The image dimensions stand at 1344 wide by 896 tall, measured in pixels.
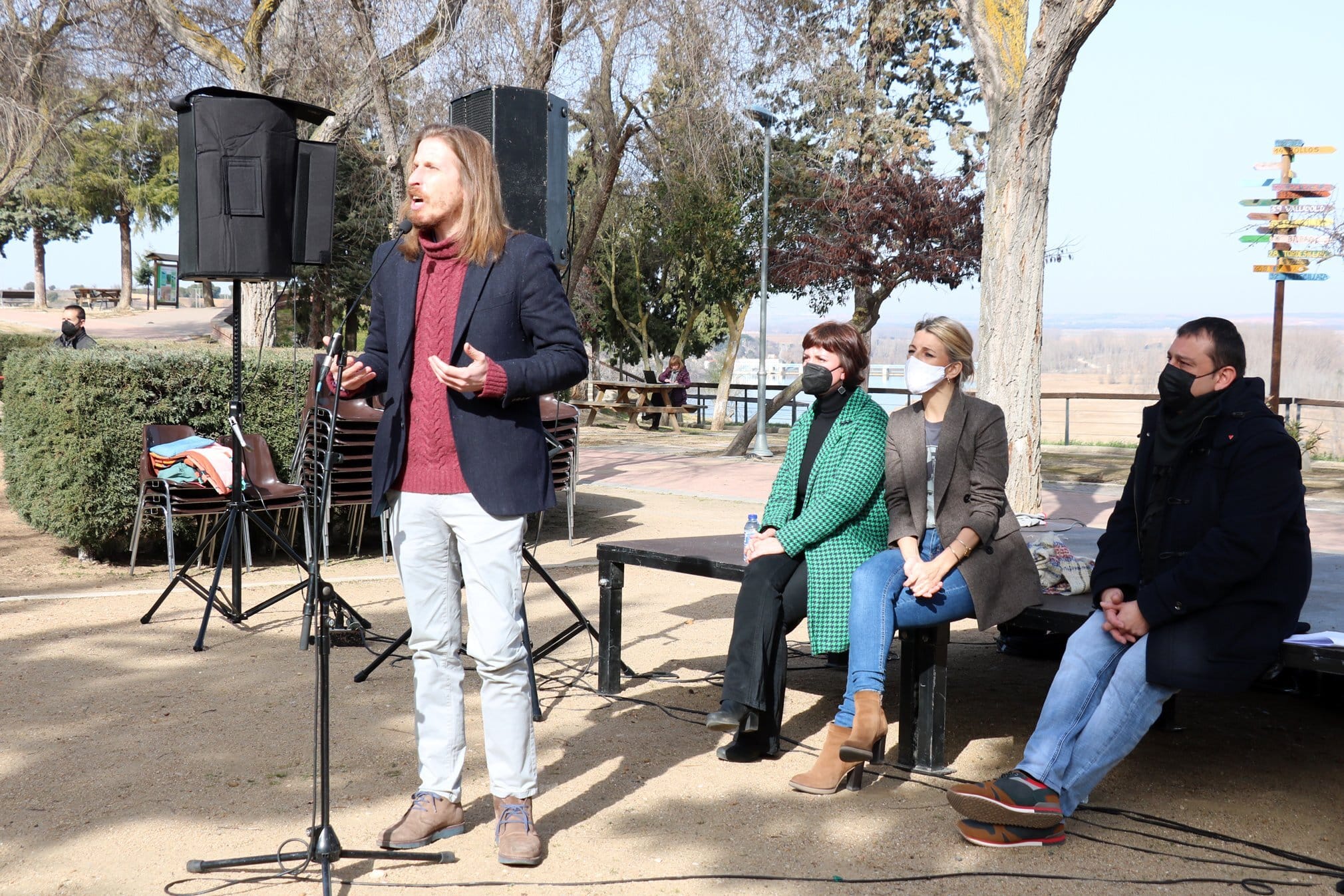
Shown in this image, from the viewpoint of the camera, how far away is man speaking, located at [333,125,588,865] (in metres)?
3.11

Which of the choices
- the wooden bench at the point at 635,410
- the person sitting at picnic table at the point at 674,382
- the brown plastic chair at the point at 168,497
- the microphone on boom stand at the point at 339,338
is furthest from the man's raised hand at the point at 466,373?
the person sitting at picnic table at the point at 674,382

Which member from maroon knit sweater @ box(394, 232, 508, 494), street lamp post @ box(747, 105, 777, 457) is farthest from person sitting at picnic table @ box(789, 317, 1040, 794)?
street lamp post @ box(747, 105, 777, 457)

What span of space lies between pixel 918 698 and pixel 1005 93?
5035mm

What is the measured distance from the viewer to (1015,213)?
776cm

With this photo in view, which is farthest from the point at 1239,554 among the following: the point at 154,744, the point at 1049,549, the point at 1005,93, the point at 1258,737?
the point at 1005,93

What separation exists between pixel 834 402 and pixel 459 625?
1768 mm

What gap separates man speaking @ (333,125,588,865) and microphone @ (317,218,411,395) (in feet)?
0.14

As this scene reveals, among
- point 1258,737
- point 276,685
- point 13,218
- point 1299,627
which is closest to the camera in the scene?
point 1299,627

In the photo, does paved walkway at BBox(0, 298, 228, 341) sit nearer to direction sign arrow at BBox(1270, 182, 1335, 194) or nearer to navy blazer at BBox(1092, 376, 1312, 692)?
direction sign arrow at BBox(1270, 182, 1335, 194)

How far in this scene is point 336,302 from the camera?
29.2 metres

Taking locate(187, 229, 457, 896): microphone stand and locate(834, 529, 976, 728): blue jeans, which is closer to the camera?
locate(187, 229, 457, 896): microphone stand

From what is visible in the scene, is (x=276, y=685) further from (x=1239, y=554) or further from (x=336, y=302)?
(x=336, y=302)

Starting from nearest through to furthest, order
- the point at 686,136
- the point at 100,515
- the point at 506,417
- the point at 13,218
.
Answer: the point at 506,417 < the point at 100,515 < the point at 686,136 < the point at 13,218

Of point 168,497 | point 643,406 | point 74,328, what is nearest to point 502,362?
point 168,497
